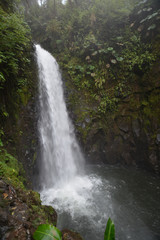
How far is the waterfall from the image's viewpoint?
6094 millimetres

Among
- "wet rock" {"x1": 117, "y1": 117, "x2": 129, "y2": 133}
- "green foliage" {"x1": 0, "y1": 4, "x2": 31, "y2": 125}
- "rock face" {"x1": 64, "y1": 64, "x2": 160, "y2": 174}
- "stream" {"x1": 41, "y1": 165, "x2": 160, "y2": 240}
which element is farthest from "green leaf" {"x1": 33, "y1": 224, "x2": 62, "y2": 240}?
"wet rock" {"x1": 117, "y1": 117, "x2": 129, "y2": 133}

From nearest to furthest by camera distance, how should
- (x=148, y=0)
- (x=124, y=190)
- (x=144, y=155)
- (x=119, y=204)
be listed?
(x=119, y=204)
(x=124, y=190)
(x=144, y=155)
(x=148, y=0)

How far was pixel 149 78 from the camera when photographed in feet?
24.5

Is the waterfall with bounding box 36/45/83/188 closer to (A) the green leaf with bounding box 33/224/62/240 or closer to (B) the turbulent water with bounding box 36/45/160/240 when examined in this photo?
(B) the turbulent water with bounding box 36/45/160/240

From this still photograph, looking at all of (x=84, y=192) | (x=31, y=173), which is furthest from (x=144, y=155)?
(x=31, y=173)

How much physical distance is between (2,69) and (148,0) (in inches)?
413

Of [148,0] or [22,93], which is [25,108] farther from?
[148,0]

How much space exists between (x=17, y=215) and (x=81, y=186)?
432 cm

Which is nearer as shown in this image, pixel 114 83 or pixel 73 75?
pixel 114 83

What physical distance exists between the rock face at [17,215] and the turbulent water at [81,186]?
2362 mm

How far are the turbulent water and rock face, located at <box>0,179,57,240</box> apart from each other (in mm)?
2362

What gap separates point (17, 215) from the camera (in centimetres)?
200

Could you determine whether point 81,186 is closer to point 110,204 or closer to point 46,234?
point 110,204

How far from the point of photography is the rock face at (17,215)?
176 centimetres
